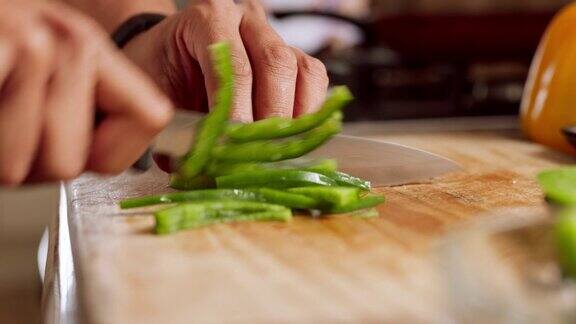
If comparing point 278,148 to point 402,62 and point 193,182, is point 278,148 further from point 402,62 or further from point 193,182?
point 402,62

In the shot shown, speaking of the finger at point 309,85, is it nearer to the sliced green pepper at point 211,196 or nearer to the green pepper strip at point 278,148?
the green pepper strip at point 278,148

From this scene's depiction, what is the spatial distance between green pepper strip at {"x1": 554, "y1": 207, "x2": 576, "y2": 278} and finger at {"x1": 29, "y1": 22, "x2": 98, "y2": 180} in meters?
0.38

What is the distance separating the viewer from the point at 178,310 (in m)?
0.63

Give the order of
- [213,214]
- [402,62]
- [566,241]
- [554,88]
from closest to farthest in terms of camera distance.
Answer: [566,241] < [213,214] < [554,88] < [402,62]

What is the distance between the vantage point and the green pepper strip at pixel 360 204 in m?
0.91

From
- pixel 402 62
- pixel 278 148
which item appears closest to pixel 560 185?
pixel 278 148

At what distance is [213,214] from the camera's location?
0.88 m

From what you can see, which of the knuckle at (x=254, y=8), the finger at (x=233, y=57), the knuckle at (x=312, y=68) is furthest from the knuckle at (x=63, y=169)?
the knuckle at (x=254, y=8)

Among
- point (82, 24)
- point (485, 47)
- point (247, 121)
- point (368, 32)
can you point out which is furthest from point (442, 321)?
point (485, 47)

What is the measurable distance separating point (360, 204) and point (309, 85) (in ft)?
1.00

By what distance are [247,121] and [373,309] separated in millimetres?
506

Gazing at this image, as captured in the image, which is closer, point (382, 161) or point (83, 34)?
point (83, 34)

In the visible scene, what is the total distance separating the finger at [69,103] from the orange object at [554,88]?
91 centimetres

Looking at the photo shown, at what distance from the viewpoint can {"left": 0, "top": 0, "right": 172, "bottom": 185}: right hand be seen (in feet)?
2.20
